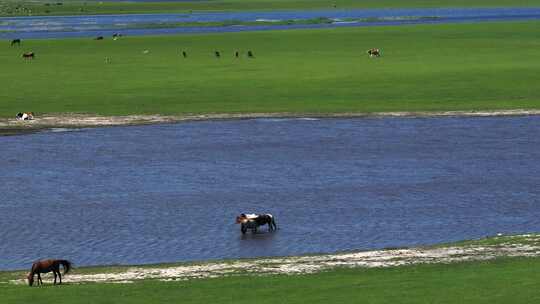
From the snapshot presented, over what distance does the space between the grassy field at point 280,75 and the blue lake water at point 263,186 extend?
5105 mm

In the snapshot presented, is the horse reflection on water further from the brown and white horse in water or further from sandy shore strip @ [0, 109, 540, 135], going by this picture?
sandy shore strip @ [0, 109, 540, 135]

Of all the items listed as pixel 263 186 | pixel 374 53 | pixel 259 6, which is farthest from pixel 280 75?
pixel 259 6

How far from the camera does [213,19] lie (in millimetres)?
148625

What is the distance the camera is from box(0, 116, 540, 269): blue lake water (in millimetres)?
33156

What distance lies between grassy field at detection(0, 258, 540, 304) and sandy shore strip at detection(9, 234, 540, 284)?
2.39 feet

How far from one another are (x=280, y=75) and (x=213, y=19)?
75711 mm

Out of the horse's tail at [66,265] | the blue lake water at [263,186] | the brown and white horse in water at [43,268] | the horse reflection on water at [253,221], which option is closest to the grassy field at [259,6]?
the blue lake water at [263,186]

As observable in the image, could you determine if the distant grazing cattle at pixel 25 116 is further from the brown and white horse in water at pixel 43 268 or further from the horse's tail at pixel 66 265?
the brown and white horse in water at pixel 43 268

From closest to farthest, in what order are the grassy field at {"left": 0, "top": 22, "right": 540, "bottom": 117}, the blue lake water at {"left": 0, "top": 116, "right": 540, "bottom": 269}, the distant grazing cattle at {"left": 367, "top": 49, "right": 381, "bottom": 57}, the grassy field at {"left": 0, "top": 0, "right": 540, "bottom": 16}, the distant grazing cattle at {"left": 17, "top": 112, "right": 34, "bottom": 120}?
the blue lake water at {"left": 0, "top": 116, "right": 540, "bottom": 269} → the distant grazing cattle at {"left": 17, "top": 112, "right": 34, "bottom": 120} → the grassy field at {"left": 0, "top": 22, "right": 540, "bottom": 117} → the distant grazing cattle at {"left": 367, "top": 49, "right": 381, "bottom": 57} → the grassy field at {"left": 0, "top": 0, "right": 540, "bottom": 16}

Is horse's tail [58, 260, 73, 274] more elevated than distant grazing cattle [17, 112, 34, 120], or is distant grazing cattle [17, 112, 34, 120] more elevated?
distant grazing cattle [17, 112, 34, 120]

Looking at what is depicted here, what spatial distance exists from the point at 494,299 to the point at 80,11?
535 ft

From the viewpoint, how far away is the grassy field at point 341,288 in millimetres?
24750

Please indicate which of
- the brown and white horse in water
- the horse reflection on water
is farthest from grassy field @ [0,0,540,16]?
the brown and white horse in water

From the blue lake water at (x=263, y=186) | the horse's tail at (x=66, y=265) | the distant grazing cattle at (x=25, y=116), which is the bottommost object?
the blue lake water at (x=263, y=186)
